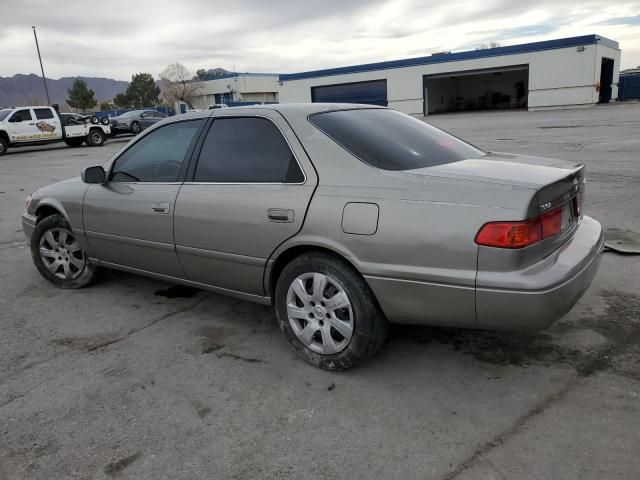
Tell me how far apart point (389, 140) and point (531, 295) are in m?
1.32

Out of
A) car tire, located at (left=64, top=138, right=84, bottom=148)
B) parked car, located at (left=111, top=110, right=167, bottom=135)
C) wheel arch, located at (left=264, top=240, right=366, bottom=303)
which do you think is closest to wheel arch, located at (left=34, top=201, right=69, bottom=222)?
wheel arch, located at (left=264, top=240, right=366, bottom=303)

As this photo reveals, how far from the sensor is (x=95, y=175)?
4.20m

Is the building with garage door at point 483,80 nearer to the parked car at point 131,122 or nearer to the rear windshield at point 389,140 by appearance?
the parked car at point 131,122

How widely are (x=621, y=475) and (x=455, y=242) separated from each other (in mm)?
1190

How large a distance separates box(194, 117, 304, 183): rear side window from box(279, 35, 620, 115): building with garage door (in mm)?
36558

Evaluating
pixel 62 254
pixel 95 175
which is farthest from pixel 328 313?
pixel 62 254

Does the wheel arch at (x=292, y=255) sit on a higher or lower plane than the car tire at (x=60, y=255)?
higher

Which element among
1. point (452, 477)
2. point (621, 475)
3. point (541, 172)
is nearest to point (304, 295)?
point (452, 477)

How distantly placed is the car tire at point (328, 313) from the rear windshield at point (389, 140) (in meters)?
0.66

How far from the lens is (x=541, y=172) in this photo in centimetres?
291

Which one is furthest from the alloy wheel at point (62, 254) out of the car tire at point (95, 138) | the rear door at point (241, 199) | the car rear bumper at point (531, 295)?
the car tire at point (95, 138)

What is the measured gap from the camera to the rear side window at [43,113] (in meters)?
22.2

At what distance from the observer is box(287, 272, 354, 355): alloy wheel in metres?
2.98

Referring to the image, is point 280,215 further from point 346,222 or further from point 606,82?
point 606,82
